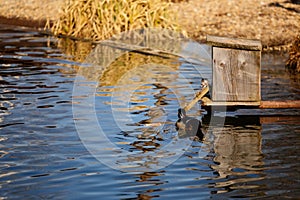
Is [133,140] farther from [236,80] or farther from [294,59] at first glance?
[294,59]

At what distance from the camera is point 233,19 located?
1712cm

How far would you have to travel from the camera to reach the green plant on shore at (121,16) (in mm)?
16219

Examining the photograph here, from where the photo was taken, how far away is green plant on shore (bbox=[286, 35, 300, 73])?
12.4 m

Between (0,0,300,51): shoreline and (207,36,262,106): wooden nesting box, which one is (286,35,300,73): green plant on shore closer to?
(0,0,300,51): shoreline

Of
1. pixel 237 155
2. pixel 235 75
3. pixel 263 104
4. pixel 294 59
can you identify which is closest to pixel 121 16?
pixel 294 59

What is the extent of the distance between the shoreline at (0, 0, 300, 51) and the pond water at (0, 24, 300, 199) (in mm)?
3323

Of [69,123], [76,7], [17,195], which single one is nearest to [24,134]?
[69,123]

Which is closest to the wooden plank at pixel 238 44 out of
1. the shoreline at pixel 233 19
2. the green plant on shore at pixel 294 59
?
the green plant on shore at pixel 294 59

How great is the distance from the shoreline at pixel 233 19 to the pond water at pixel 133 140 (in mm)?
3323

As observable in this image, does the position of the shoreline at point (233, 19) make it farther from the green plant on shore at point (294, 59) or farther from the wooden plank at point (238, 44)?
the wooden plank at point (238, 44)

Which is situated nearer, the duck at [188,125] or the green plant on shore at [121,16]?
the duck at [188,125]

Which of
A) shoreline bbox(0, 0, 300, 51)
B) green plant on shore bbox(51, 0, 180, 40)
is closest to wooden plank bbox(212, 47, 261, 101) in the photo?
shoreline bbox(0, 0, 300, 51)

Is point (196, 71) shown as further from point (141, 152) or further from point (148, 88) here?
point (141, 152)

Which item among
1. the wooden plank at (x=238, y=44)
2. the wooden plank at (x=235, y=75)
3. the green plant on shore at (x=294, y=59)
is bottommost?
the green plant on shore at (x=294, y=59)
